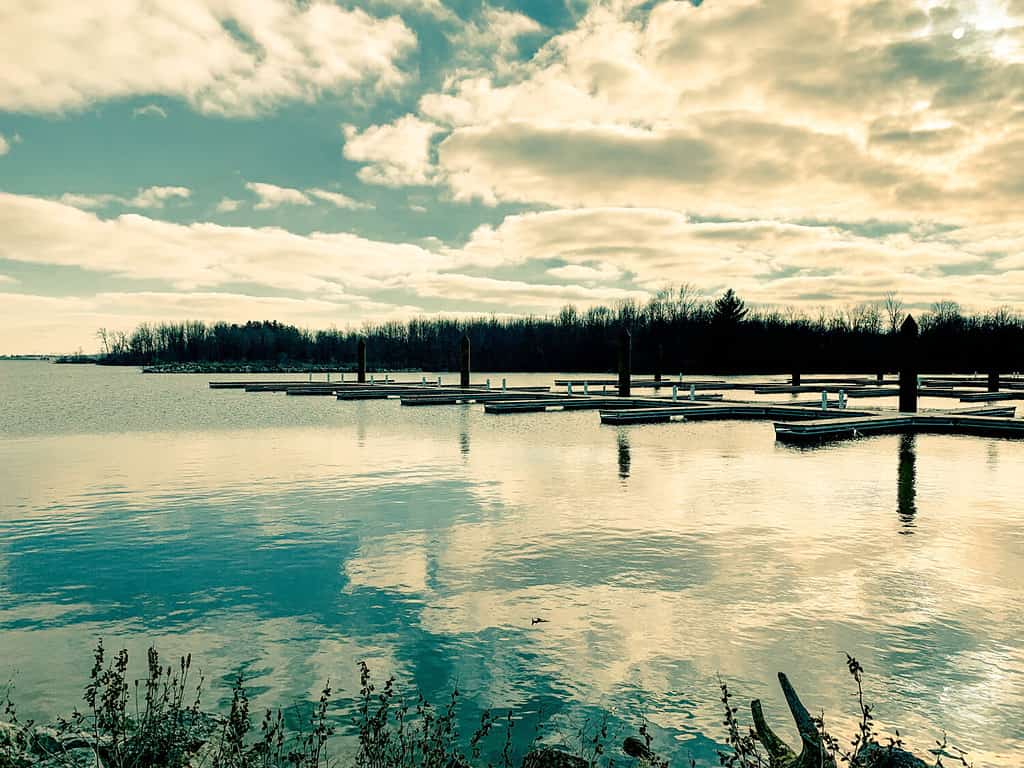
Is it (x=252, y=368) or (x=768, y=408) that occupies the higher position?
(x=252, y=368)

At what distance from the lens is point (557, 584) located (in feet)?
26.6

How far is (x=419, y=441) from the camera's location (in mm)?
22312

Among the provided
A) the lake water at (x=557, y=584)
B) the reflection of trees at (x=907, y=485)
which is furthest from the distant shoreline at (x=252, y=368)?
the lake water at (x=557, y=584)

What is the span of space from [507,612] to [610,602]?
106cm

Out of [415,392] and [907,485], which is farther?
[415,392]

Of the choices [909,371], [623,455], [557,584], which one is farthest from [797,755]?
[909,371]

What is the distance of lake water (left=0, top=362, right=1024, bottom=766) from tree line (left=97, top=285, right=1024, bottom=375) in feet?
125

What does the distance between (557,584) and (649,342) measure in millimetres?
100910

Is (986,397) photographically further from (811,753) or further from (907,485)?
(811,753)

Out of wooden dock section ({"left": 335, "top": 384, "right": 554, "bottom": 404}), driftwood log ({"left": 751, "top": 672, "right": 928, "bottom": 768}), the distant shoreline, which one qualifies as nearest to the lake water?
driftwood log ({"left": 751, "top": 672, "right": 928, "bottom": 768})

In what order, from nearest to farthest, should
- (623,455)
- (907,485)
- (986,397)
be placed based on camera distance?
(907,485) → (623,455) → (986,397)

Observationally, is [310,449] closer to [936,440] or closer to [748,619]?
[748,619]

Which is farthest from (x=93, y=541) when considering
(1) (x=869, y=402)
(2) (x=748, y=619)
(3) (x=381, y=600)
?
(1) (x=869, y=402)

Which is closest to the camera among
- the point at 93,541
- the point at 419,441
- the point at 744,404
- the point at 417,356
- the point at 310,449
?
the point at 93,541
